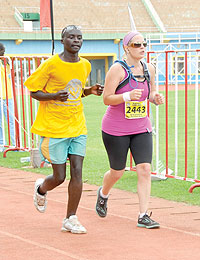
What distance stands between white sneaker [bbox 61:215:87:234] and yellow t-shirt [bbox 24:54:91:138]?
2.66 feet

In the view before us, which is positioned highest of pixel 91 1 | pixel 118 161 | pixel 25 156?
pixel 91 1

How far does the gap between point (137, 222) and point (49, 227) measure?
0.91 m

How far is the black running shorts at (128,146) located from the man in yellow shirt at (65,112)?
0.38 metres

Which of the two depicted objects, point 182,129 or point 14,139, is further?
point 182,129

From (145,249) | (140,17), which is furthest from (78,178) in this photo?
(140,17)

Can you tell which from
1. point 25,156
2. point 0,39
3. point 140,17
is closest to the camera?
point 25,156

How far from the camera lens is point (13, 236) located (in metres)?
5.79

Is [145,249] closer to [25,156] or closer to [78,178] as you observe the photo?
[78,178]

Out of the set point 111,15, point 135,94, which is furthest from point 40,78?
point 111,15

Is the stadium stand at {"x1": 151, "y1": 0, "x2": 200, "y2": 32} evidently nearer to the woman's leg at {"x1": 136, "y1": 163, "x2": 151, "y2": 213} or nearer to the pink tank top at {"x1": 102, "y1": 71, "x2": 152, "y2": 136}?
the pink tank top at {"x1": 102, "y1": 71, "x2": 152, "y2": 136}

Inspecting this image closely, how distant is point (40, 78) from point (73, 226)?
1460mm

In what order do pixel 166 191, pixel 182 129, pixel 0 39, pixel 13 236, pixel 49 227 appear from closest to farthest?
1. pixel 13 236
2. pixel 49 227
3. pixel 166 191
4. pixel 182 129
5. pixel 0 39

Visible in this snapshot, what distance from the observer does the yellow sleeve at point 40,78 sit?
5.93 m

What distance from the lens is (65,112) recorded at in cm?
602
